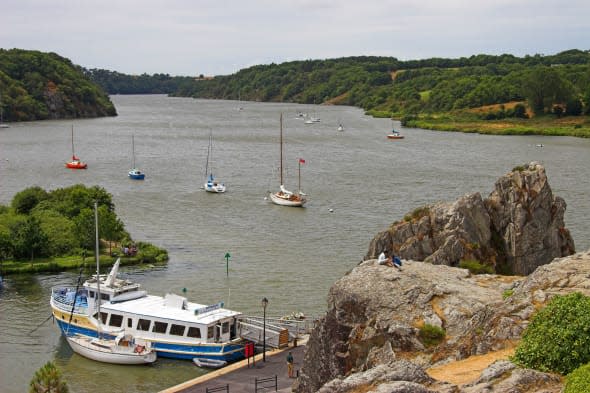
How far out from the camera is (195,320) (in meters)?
37.4

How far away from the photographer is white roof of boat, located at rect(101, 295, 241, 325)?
37.7 meters

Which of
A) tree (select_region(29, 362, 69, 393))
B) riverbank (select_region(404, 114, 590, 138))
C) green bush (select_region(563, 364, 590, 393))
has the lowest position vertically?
tree (select_region(29, 362, 69, 393))

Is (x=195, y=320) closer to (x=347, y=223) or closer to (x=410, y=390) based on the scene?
(x=410, y=390)

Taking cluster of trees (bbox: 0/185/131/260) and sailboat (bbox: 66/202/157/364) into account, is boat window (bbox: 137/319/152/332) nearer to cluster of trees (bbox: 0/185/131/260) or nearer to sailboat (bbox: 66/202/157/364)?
sailboat (bbox: 66/202/157/364)

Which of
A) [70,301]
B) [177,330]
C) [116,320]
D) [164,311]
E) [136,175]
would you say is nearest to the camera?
[177,330]

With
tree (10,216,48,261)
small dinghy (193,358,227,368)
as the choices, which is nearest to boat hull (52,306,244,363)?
small dinghy (193,358,227,368)

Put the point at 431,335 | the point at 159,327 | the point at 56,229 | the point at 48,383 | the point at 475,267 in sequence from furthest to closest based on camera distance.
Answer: the point at 56,229, the point at 159,327, the point at 475,267, the point at 48,383, the point at 431,335

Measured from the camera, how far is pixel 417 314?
75.5ft

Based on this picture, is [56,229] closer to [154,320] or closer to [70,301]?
[70,301]

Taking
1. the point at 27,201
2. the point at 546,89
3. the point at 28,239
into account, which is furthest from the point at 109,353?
the point at 546,89

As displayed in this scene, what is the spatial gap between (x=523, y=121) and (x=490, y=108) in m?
15.0

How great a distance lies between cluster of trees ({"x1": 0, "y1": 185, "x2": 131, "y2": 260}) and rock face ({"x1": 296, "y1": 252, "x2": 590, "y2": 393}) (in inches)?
1365

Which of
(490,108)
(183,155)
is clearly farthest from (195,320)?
(490,108)

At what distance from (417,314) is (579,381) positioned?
9.44 m
